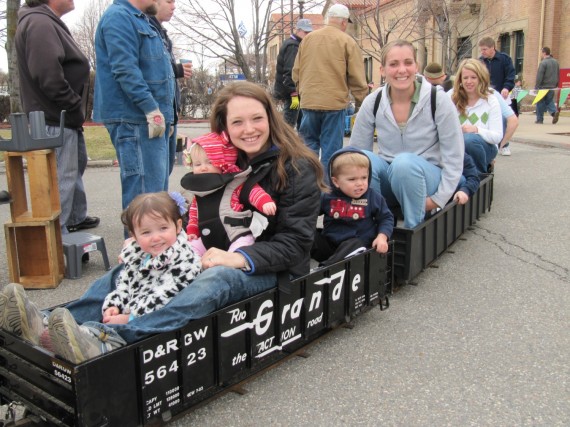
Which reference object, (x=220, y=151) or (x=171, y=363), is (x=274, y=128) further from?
(x=171, y=363)

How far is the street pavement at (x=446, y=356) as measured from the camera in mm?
2721

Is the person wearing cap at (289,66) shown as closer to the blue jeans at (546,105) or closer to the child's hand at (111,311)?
the child's hand at (111,311)

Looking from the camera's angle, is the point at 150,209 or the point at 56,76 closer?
the point at 150,209

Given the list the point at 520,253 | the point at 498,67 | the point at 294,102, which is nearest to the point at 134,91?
the point at 520,253

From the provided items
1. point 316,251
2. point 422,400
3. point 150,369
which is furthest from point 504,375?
point 150,369

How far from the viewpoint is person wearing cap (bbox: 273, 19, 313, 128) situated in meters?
9.08

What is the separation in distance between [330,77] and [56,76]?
3.35 m

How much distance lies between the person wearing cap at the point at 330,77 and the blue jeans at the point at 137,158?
2.69 metres

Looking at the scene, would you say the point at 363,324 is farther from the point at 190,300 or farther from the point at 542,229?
the point at 542,229

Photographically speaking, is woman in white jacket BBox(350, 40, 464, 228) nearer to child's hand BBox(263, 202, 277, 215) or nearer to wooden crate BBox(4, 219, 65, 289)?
child's hand BBox(263, 202, 277, 215)

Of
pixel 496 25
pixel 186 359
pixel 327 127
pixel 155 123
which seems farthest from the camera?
pixel 496 25

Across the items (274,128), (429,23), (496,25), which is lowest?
(274,128)

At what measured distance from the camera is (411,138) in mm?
4801

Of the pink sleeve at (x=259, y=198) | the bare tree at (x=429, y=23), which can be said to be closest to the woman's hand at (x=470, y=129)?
the pink sleeve at (x=259, y=198)
